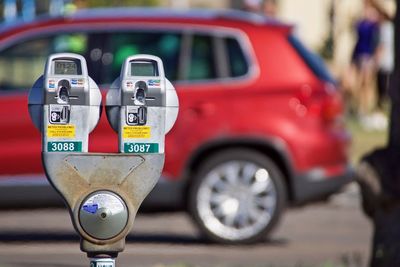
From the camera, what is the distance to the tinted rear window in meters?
12.3

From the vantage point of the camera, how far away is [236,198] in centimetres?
1174

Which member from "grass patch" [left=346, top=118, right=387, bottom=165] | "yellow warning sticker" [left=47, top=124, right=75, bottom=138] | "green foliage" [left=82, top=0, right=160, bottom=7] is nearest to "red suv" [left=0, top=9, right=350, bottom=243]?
"grass patch" [left=346, top=118, right=387, bottom=165]

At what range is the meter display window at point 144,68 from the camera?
514 centimetres

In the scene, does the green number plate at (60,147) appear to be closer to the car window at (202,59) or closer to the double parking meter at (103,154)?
the double parking meter at (103,154)

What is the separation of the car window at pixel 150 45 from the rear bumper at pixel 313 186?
1.36 meters

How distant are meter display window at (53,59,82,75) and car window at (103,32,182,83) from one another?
6.93 metres

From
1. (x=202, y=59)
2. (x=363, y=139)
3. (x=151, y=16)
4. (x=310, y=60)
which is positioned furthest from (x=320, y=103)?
(x=363, y=139)

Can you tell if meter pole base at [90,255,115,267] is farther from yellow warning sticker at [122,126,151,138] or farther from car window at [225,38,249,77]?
car window at [225,38,249,77]

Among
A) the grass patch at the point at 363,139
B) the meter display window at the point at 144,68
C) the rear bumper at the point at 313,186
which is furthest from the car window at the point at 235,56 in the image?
the meter display window at the point at 144,68

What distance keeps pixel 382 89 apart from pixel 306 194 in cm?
1141

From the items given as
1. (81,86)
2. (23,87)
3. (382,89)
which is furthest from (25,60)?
(382,89)

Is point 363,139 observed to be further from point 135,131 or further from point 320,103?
point 135,131

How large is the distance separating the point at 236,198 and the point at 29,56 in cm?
207

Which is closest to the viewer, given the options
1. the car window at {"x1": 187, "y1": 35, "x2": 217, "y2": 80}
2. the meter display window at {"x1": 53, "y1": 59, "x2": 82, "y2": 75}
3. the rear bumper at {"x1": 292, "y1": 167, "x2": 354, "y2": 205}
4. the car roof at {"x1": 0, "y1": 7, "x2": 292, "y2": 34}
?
the meter display window at {"x1": 53, "y1": 59, "x2": 82, "y2": 75}
